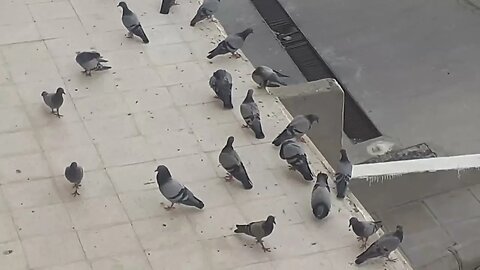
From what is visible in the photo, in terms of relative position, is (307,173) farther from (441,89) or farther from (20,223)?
(441,89)

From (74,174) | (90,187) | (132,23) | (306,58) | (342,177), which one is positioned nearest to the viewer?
(74,174)

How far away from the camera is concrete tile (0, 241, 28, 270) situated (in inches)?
217

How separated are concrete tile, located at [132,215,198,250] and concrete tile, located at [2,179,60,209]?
24.9 inches

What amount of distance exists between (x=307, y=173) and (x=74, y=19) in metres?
2.86

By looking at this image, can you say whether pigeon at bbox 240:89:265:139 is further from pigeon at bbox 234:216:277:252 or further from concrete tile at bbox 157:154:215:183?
pigeon at bbox 234:216:277:252

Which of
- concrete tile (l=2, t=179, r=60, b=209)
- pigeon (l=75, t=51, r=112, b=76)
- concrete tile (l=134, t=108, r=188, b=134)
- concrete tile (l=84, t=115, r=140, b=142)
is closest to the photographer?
concrete tile (l=2, t=179, r=60, b=209)

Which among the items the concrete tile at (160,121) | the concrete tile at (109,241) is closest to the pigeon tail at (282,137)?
the concrete tile at (160,121)

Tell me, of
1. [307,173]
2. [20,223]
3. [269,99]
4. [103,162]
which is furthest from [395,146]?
[20,223]

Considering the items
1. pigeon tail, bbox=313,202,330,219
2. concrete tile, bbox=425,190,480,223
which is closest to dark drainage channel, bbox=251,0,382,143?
concrete tile, bbox=425,190,480,223

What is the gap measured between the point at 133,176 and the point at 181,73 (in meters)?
1.39

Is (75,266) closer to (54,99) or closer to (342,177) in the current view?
(54,99)

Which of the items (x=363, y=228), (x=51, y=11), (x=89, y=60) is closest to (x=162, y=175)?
(x=363, y=228)

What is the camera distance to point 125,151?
21.4 ft

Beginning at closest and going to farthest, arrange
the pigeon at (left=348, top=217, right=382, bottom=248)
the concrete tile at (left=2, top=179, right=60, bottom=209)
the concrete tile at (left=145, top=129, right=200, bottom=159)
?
the pigeon at (left=348, top=217, right=382, bottom=248) < the concrete tile at (left=2, top=179, right=60, bottom=209) < the concrete tile at (left=145, top=129, right=200, bottom=159)
